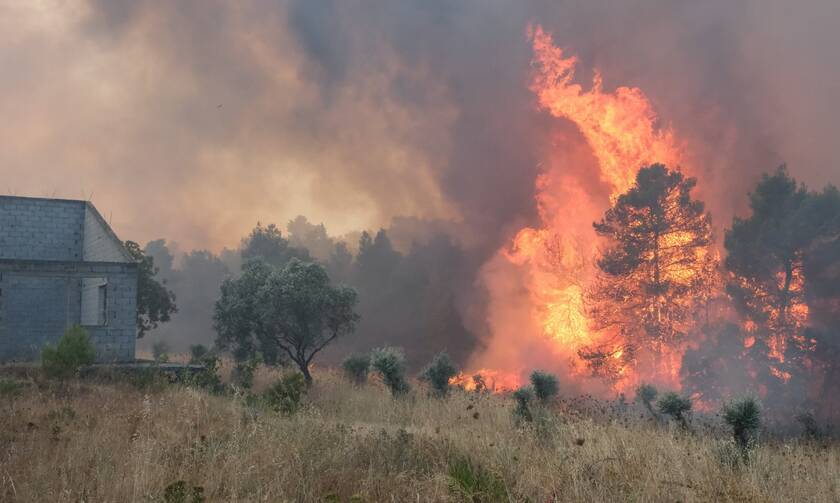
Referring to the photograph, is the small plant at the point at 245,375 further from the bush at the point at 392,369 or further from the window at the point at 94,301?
the window at the point at 94,301

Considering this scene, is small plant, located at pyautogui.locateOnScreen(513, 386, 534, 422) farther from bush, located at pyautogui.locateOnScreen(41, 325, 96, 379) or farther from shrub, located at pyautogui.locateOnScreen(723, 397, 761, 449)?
bush, located at pyautogui.locateOnScreen(41, 325, 96, 379)

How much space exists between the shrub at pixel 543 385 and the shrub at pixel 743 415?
5514mm

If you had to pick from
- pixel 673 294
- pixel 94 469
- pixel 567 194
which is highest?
pixel 567 194

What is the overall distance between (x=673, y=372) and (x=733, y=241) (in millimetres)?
7785

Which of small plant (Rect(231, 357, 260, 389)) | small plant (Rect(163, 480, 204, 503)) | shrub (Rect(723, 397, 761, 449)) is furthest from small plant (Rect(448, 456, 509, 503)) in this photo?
small plant (Rect(231, 357, 260, 389))

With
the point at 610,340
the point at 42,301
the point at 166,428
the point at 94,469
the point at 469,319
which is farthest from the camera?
Result: the point at 469,319

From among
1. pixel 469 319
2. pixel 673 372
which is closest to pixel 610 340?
pixel 673 372

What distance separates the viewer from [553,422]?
13320 mm

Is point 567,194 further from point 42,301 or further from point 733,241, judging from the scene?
point 42,301

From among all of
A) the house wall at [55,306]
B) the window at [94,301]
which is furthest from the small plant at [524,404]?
the window at [94,301]

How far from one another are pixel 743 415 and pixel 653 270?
24.2 meters

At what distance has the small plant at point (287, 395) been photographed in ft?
51.0

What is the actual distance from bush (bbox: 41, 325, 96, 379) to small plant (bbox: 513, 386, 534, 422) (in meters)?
14.3

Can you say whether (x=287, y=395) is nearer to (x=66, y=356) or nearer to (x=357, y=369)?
(x=66, y=356)
